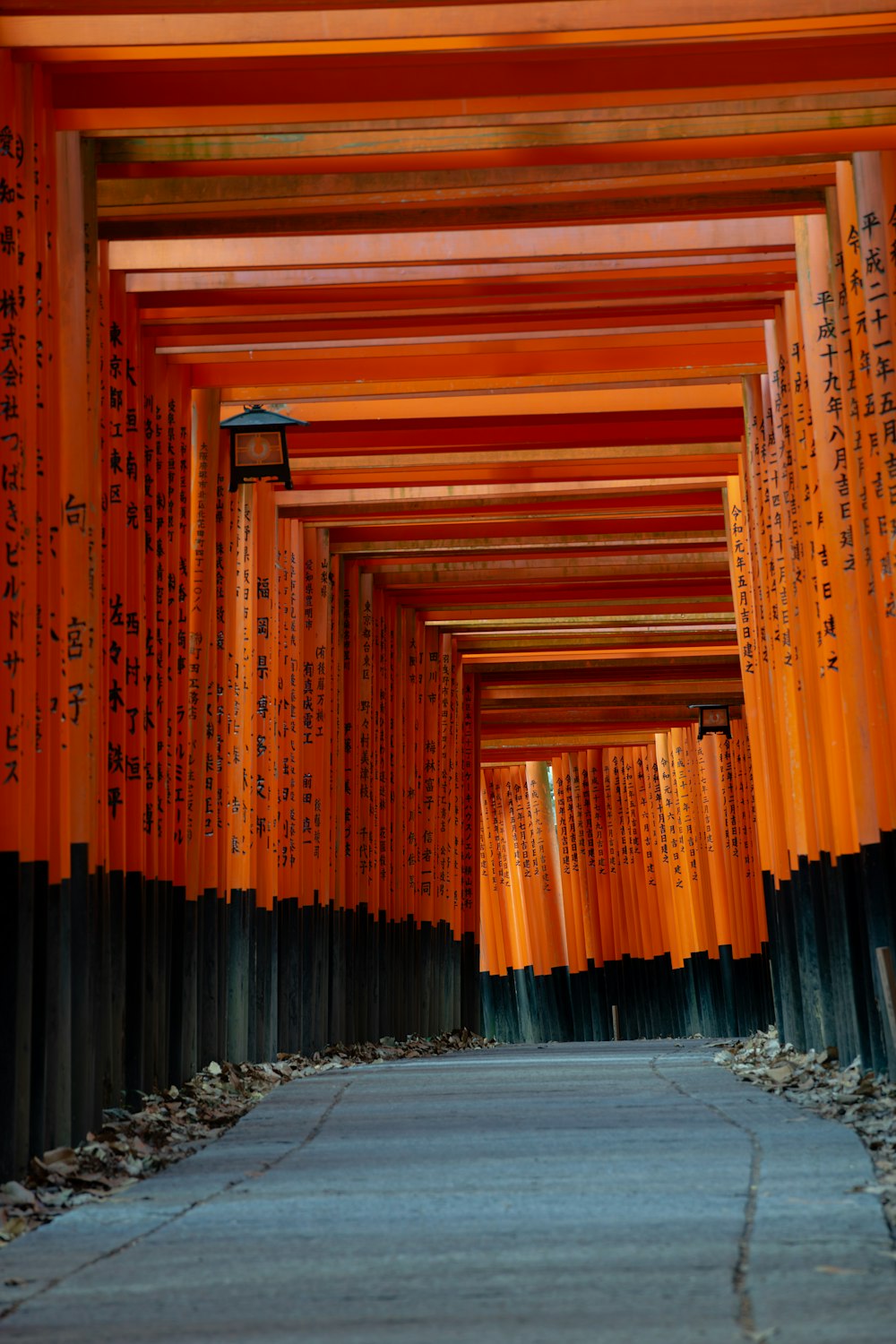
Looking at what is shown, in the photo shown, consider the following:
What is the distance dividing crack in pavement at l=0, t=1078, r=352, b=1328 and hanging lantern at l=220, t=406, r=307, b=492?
319cm

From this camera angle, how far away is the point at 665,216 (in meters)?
7.60

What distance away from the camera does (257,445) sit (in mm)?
8453

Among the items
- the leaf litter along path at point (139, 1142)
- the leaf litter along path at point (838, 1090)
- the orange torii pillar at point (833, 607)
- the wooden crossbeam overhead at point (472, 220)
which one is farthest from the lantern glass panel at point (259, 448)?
the leaf litter along path at point (838, 1090)

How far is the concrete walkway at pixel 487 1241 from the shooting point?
2.83 meters

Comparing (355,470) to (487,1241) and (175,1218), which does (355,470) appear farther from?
(487,1241)

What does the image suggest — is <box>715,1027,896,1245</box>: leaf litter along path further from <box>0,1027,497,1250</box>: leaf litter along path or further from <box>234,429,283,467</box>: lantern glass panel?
<box>234,429,283,467</box>: lantern glass panel

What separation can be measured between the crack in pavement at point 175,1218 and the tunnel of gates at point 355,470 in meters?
0.68

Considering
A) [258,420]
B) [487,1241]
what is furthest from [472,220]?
[487,1241]

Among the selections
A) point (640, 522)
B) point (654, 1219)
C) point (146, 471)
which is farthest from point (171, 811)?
point (640, 522)

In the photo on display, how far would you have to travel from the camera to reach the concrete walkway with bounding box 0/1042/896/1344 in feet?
9.28

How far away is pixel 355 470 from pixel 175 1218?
24.7 ft

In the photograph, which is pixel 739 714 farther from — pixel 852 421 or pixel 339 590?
pixel 852 421

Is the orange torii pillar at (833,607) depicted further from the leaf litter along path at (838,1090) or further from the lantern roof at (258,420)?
the lantern roof at (258,420)

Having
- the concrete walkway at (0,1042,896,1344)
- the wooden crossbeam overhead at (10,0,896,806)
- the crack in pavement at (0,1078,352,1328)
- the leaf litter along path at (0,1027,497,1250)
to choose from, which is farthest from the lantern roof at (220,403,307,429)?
the concrete walkway at (0,1042,896,1344)
